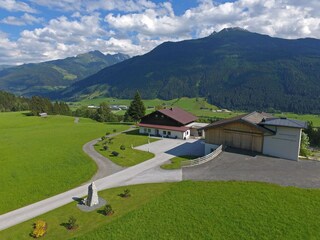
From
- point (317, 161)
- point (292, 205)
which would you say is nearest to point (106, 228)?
point (292, 205)

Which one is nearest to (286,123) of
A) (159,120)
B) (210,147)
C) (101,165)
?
(210,147)

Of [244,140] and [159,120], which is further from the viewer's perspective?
[159,120]

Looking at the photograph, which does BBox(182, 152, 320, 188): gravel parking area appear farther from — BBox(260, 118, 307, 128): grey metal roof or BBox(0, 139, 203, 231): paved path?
BBox(260, 118, 307, 128): grey metal roof

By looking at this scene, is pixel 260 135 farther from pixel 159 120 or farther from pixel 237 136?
pixel 159 120

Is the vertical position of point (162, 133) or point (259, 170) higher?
point (259, 170)

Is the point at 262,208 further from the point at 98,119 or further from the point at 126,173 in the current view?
the point at 98,119

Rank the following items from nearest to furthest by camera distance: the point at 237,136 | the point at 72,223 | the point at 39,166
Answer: the point at 72,223
the point at 39,166
the point at 237,136

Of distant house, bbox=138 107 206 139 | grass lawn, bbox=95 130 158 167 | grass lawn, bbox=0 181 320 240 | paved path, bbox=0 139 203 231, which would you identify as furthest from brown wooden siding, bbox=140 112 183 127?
grass lawn, bbox=0 181 320 240
